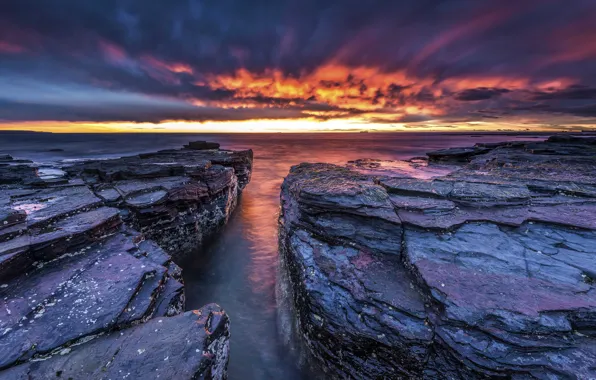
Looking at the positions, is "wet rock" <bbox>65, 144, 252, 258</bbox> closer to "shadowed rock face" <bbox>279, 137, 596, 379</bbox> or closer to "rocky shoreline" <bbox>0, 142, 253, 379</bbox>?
"rocky shoreline" <bbox>0, 142, 253, 379</bbox>

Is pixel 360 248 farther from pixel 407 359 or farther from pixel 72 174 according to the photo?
pixel 72 174

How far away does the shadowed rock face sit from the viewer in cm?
367

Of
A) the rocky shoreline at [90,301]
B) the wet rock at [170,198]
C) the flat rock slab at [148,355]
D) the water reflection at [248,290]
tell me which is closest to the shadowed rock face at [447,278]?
the water reflection at [248,290]

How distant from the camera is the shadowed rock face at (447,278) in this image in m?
3.67

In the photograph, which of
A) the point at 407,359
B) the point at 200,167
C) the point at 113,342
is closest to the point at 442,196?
the point at 407,359

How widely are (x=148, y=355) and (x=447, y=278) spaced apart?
5253mm

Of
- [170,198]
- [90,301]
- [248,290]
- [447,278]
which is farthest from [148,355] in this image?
[170,198]

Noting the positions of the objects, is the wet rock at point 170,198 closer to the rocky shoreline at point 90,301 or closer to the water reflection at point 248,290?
the rocky shoreline at point 90,301

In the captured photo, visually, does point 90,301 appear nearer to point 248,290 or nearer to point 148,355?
point 148,355

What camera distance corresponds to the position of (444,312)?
4.10 meters

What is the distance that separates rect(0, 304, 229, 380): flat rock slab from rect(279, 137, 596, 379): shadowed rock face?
2.48 m

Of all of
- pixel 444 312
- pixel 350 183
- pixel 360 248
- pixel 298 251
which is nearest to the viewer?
pixel 444 312

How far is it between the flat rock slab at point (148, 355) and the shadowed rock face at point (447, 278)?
8.14 feet

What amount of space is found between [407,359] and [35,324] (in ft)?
20.2
